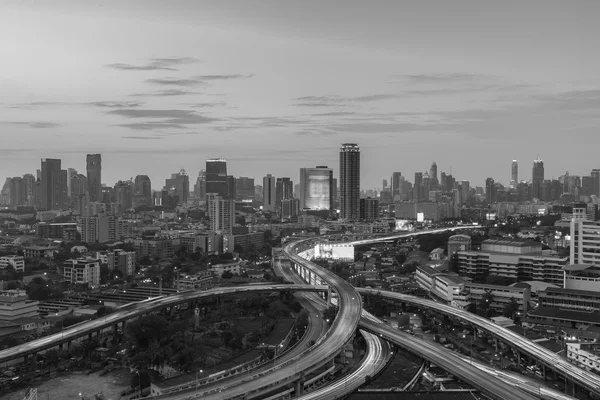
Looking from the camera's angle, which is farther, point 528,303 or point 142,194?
point 142,194

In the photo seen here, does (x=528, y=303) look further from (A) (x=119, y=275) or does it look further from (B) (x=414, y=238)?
(B) (x=414, y=238)

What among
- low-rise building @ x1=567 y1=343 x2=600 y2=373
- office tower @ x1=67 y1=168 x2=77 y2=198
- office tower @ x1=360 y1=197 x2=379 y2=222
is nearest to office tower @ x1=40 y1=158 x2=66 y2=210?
office tower @ x1=67 y1=168 x2=77 y2=198

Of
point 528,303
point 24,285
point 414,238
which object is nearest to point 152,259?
point 24,285

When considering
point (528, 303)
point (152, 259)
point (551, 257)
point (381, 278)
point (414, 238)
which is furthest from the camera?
point (414, 238)

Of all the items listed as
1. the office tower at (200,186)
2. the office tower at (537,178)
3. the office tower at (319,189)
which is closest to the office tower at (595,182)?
the office tower at (537,178)

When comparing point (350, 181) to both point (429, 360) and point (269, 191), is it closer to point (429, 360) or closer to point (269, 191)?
point (269, 191)

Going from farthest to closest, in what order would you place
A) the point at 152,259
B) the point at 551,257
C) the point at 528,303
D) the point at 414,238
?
1. the point at 414,238
2. the point at 152,259
3. the point at 551,257
4. the point at 528,303
